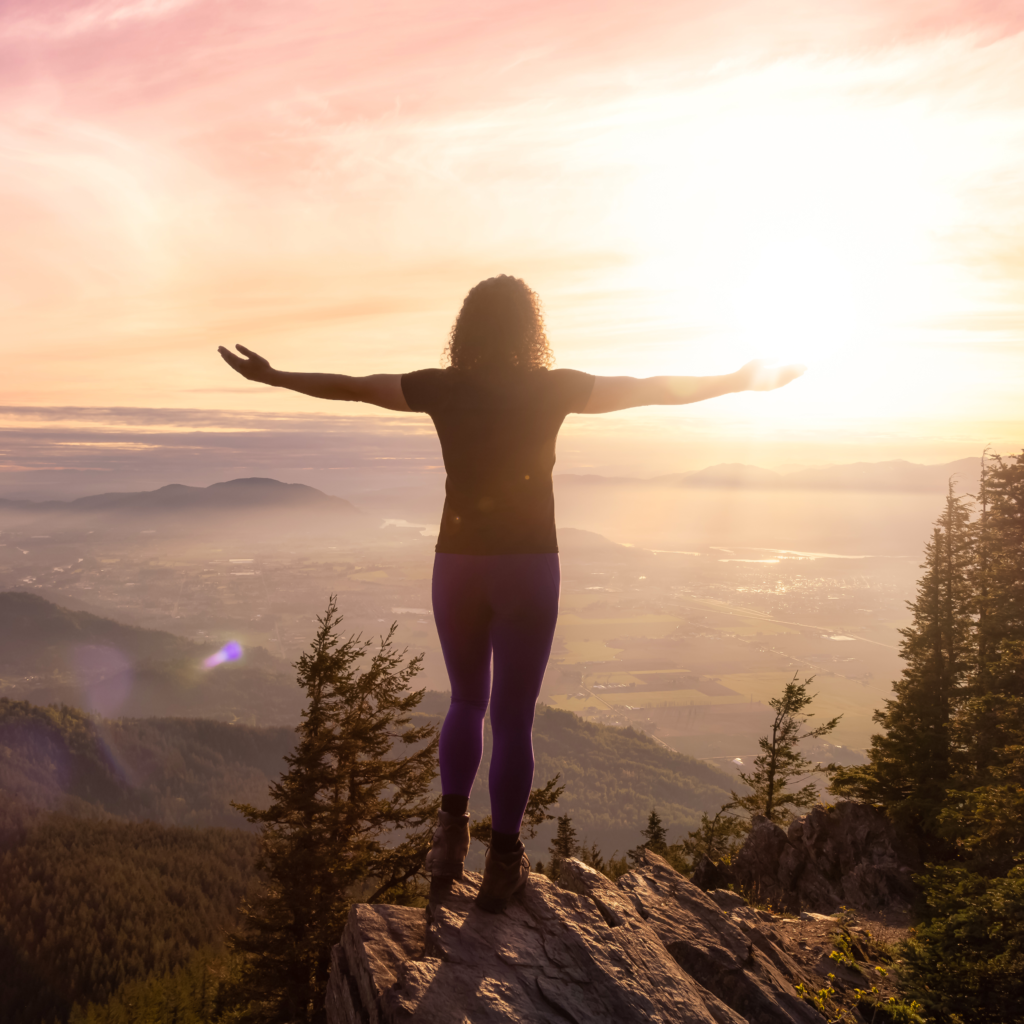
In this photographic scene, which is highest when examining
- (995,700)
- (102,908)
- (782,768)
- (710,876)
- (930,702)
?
(995,700)

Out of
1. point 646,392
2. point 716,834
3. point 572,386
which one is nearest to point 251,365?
point 572,386

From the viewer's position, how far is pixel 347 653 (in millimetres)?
19172

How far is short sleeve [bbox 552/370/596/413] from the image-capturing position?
4316 millimetres

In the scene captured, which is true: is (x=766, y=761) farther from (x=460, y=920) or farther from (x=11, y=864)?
(x=11, y=864)

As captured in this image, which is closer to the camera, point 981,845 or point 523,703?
point 523,703

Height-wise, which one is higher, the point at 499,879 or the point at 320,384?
the point at 320,384

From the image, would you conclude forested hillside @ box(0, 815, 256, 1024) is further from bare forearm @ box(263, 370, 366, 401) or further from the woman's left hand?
the woman's left hand

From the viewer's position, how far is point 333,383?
442 centimetres

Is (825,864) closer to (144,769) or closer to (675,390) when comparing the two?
(675,390)

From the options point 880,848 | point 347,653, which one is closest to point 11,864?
point 347,653

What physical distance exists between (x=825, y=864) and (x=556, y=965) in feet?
55.0

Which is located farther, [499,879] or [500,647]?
[499,879]

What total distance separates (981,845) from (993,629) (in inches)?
265

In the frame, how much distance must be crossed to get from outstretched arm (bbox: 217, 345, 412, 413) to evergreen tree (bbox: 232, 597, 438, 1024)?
12319 millimetres
